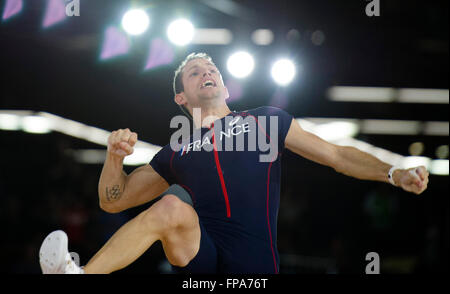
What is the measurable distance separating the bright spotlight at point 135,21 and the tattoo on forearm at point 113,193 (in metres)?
2.55

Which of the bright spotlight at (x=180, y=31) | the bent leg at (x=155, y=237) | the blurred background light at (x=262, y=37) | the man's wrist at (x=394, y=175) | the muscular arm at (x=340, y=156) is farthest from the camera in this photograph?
the blurred background light at (x=262, y=37)

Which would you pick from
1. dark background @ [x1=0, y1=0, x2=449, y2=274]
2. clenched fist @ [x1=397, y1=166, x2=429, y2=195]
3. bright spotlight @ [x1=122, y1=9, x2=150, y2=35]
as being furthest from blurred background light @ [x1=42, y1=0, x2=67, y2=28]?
clenched fist @ [x1=397, y1=166, x2=429, y2=195]

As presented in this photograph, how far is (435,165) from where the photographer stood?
9711mm

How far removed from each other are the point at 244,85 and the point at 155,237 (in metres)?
3.79

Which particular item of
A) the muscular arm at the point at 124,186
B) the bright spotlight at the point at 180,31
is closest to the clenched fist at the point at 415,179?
the muscular arm at the point at 124,186

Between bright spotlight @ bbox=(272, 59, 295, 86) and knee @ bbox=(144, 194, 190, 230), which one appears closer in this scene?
knee @ bbox=(144, 194, 190, 230)

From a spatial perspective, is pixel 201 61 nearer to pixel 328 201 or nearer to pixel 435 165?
pixel 435 165

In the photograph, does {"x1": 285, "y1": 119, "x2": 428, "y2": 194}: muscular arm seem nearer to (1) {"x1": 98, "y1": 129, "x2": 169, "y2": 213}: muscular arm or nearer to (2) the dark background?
(1) {"x1": 98, "y1": 129, "x2": 169, "y2": 213}: muscular arm

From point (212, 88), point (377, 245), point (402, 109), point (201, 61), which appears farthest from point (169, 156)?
point (402, 109)

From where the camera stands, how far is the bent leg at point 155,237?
2400 millimetres

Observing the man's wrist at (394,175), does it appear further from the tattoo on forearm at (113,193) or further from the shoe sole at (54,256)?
the shoe sole at (54,256)

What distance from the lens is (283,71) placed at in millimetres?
5801

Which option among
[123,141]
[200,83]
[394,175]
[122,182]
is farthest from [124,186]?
[394,175]

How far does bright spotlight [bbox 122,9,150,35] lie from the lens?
505cm
